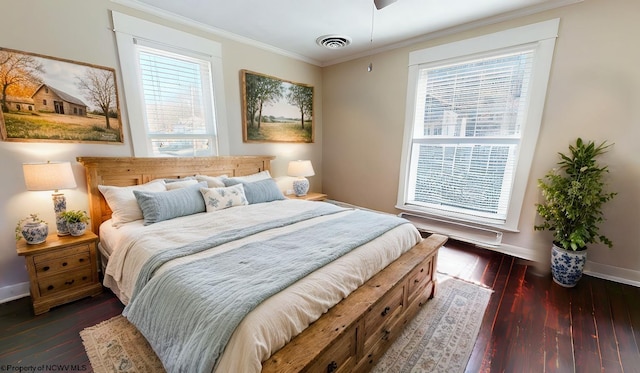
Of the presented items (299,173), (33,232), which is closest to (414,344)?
(299,173)

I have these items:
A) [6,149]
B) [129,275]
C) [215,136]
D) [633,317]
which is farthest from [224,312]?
[633,317]

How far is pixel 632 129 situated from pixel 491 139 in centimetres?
104

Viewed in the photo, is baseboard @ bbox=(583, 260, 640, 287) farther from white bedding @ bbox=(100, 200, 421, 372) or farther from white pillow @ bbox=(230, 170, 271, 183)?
white pillow @ bbox=(230, 170, 271, 183)

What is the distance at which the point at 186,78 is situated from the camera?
2.91 m

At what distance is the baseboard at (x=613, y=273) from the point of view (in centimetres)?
233

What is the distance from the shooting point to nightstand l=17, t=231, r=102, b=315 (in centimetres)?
188

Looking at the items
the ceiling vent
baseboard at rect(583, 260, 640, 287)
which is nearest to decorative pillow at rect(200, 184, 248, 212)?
the ceiling vent

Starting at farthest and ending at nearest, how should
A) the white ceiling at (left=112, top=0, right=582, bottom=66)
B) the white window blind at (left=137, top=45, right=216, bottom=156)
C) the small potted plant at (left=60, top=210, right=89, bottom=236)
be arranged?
the white window blind at (left=137, top=45, right=216, bottom=156), the white ceiling at (left=112, top=0, right=582, bottom=66), the small potted plant at (left=60, top=210, right=89, bottom=236)

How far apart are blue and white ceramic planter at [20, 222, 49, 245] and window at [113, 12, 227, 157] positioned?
0.99 metres

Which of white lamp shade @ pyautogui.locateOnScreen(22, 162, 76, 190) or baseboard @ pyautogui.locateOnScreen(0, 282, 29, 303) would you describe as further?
baseboard @ pyautogui.locateOnScreen(0, 282, 29, 303)

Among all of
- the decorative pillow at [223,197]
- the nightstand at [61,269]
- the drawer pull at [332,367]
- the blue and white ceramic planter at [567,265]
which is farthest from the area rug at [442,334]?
the nightstand at [61,269]

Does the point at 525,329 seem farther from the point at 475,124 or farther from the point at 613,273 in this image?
the point at 475,124

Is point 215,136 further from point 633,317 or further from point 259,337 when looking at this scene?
point 633,317

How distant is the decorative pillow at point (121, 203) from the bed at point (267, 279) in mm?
70
